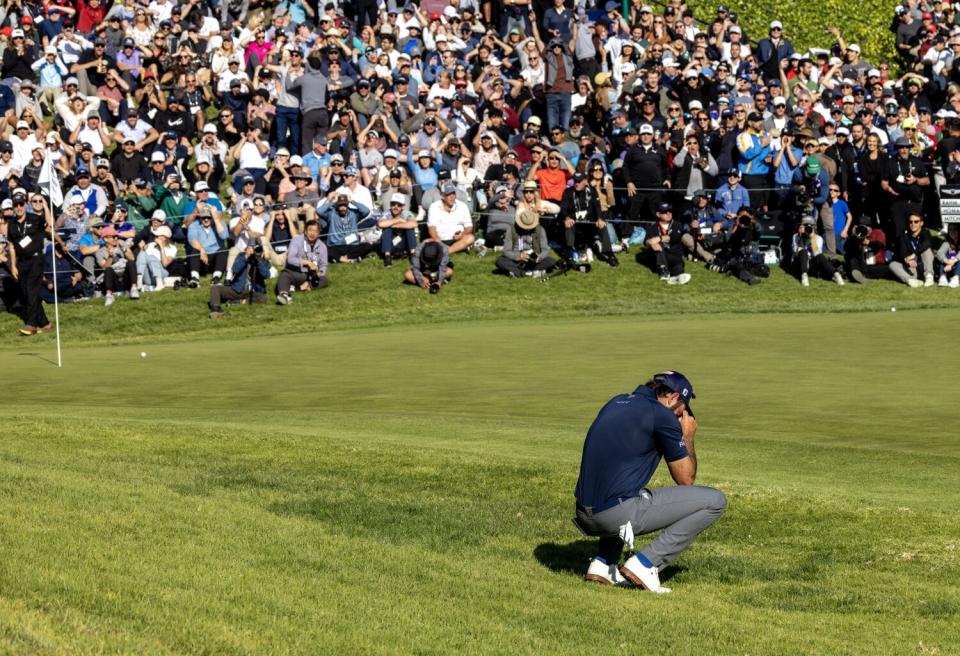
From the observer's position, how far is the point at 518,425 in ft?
49.2

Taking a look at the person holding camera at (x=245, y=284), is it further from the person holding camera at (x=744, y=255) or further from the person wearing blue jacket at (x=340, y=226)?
the person holding camera at (x=744, y=255)

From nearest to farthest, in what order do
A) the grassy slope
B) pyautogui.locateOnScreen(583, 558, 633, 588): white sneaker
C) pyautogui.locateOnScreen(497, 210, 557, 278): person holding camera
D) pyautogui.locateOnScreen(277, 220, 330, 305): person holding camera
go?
pyautogui.locateOnScreen(583, 558, 633, 588): white sneaker
the grassy slope
pyautogui.locateOnScreen(277, 220, 330, 305): person holding camera
pyautogui.locateOnScreen(497, 210, 557, 278): person holding camera

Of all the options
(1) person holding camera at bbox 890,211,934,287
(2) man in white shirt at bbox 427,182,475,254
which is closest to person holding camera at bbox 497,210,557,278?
(2) man in white shirt at bbox 427,182,475,254

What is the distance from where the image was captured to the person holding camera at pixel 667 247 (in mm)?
26531

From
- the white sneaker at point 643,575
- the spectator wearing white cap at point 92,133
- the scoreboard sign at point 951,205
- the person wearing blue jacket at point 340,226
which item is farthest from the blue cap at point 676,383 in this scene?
the spectator wearing white cap at point 92,133

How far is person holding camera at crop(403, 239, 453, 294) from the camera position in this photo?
25625 millimetres

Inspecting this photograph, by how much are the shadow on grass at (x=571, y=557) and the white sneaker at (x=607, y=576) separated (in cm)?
26

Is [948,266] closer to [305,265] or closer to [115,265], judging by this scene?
[305,265]

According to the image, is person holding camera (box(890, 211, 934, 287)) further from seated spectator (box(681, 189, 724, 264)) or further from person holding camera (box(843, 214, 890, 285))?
seated spectator (box(681, 189, 724, 264))

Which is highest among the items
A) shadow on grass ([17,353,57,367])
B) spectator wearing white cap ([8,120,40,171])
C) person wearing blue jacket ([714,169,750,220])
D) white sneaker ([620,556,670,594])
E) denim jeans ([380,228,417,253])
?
spectator wearing white cap ([8,120,40,171])

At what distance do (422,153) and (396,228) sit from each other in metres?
1.94

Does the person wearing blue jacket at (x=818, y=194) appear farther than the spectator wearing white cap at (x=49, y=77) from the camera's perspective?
No

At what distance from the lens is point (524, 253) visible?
26.3 meters

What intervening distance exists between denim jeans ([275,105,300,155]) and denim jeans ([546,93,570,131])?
5164mm
